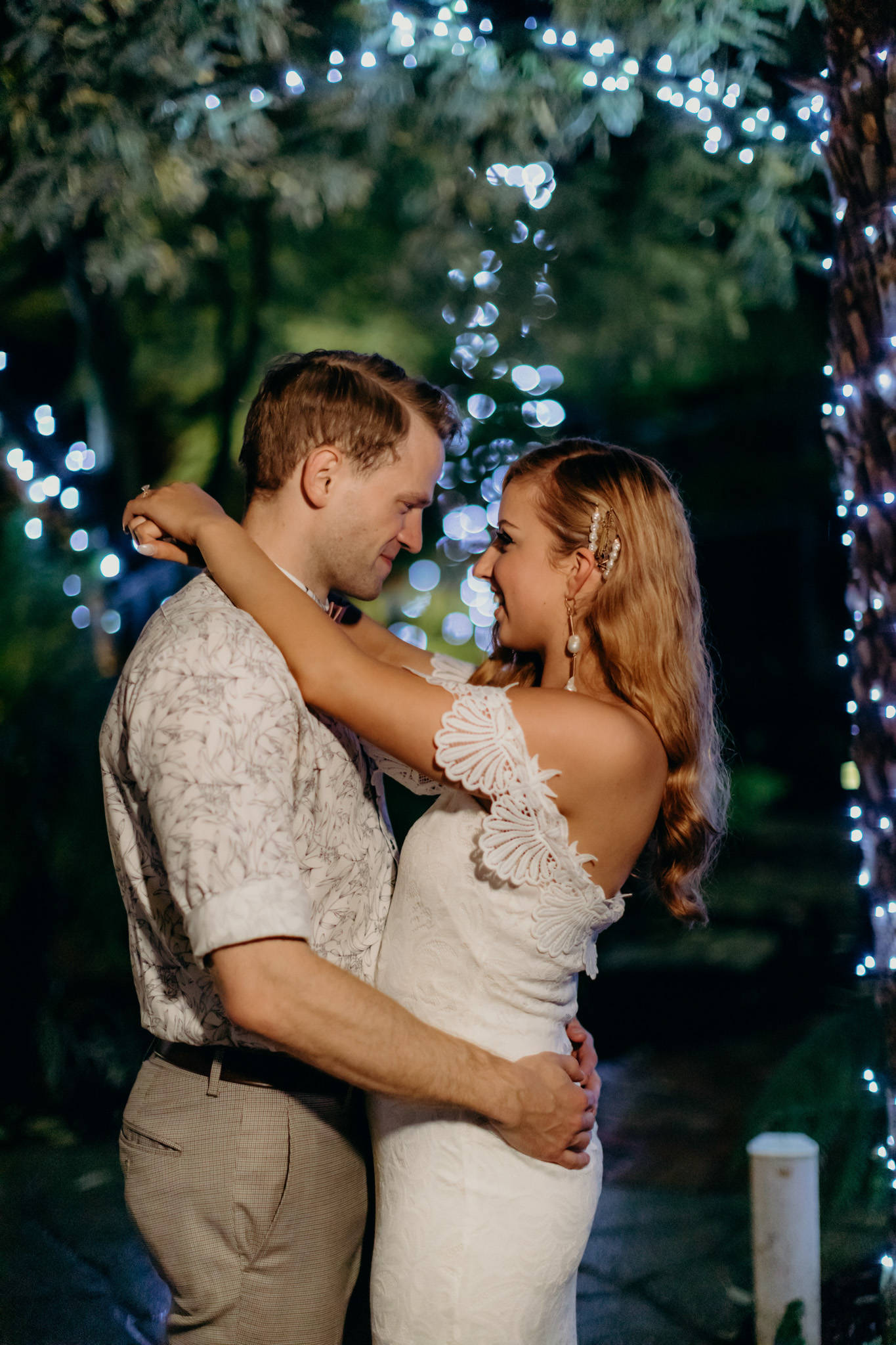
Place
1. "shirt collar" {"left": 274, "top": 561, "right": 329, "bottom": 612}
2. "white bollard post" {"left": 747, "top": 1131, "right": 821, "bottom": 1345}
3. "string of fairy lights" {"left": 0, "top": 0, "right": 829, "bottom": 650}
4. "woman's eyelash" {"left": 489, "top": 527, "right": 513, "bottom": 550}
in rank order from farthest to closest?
1. "string of fairy lights" {"left": 0, "top": 0, "right": 829, "bottom": 650}
2. "white bollard post" {"left": 747, "top": 1131, "right": 821, "bottom": 1345}
3. "woman's eyelash" {"left": 489, "top": 527, "right": 513, "bottom": 550}
4. "shirt collar" {"left": 274, "top": 561, "right": 329, "bottom": 612}

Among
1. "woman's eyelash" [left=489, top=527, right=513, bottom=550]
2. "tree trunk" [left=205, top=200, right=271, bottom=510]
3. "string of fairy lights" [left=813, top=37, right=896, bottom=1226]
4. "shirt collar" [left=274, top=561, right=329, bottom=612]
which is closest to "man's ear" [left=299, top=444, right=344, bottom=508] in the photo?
"shirt collar" [left=274, top=561, right=329, bottom=612]

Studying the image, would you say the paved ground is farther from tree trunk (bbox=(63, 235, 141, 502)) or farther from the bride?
tree trunk (bbox=(63, 235, 141, 502))

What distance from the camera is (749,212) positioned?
4289 mm

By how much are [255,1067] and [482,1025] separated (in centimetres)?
33

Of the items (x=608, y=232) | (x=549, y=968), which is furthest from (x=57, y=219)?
(x=549, y=968)

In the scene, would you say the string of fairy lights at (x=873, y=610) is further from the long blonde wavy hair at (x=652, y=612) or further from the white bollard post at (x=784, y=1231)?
the long blonde wavy hair at (x=652, y=612)

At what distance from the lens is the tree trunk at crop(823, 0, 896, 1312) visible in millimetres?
2352

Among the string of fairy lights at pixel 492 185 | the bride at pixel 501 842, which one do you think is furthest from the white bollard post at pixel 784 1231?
the string of fairy lights at pixel 492 185

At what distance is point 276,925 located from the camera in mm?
1266

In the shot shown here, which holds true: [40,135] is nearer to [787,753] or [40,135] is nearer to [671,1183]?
[671,1183]

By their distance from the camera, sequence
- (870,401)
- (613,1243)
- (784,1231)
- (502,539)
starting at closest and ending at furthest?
(502,539) → (870,401) → (784,1231) → (613,1243)

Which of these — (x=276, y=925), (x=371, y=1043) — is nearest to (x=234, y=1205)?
(x=371, y=1043)

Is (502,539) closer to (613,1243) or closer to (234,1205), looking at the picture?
(234,1205)

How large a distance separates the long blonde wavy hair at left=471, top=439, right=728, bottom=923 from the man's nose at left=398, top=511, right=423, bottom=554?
22 centimetres
